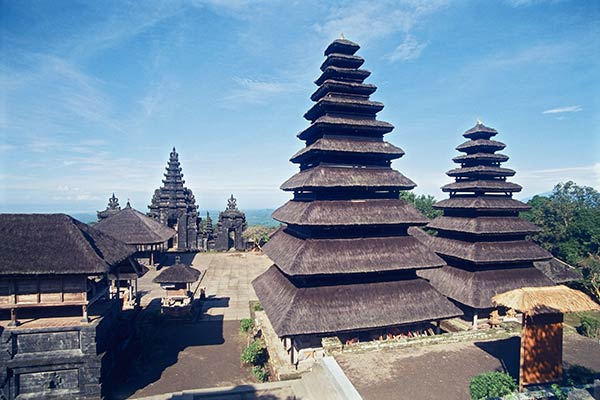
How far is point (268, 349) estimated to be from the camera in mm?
17672

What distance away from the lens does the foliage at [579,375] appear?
39.0 feet

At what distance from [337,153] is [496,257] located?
12.4 meters

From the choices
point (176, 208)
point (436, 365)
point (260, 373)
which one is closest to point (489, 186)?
point (436, 365)

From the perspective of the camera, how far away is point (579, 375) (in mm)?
12227

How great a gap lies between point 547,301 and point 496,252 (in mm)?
10522

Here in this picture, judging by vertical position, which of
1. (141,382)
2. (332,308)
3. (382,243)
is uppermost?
(382,243)

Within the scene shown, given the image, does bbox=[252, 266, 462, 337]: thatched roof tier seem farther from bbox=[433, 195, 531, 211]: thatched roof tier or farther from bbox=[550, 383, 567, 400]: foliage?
bbox=[433, 195, 531, 211]: thatched roof tier

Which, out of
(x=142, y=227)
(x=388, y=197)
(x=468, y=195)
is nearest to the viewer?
(x=388, y=197)

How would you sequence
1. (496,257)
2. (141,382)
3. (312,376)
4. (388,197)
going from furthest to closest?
(496,257)
(388,197)
(141,382)
(312,376)

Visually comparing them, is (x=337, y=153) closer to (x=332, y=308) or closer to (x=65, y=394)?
(x=332, y=308)

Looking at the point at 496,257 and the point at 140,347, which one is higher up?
the point at 496,257

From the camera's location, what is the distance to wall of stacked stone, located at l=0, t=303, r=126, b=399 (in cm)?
1291

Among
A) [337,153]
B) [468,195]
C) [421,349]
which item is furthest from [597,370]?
[337,153]

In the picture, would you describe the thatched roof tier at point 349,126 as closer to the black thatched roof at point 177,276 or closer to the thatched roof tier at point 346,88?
the thatched roof tier at point 346,88
